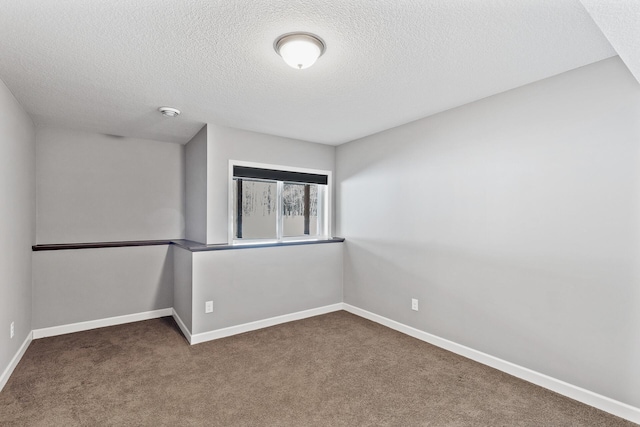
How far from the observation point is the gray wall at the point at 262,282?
11.1 feet

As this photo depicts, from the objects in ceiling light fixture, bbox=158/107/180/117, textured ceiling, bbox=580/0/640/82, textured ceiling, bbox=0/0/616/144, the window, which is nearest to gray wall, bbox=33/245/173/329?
the window

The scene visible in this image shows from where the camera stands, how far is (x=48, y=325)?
350cm

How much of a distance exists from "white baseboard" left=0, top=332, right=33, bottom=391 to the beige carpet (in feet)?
0.17

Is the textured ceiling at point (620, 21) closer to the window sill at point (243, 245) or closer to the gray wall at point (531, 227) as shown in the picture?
the gray wall at point (531, 227)

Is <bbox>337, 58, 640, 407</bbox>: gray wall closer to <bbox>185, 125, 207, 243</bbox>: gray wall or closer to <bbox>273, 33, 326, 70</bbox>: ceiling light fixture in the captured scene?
<bbox>273, 33, 326, 70</bbox>: ceiling light fixture

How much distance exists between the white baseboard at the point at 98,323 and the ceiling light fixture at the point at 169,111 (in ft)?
8.19

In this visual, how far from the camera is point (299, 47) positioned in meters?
1.88

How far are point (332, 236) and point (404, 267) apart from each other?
51.0 inches

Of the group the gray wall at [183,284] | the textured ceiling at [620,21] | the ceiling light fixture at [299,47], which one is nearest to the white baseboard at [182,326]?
the gray wall at [183,284]

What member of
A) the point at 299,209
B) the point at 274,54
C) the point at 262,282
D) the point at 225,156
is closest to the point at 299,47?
the point at 274,54

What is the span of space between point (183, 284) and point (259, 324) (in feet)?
3.21

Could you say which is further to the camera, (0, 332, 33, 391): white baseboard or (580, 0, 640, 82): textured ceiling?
(0, 332, 33, 391): white baseboard

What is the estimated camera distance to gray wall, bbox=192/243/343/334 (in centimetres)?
338

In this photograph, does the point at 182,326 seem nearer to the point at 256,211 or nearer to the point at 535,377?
the point at 256,211
